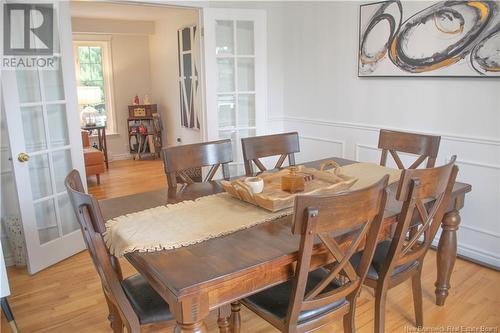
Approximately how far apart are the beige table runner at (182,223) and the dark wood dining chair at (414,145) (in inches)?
49.5

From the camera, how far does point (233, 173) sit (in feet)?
14.3

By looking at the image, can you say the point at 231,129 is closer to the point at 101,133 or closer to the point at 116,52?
the point at 101,133

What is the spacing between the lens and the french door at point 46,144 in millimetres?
2822

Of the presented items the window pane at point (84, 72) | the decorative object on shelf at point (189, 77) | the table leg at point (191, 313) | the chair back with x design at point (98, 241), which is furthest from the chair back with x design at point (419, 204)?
the window pane at point (84, 72)

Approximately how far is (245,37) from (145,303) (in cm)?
303

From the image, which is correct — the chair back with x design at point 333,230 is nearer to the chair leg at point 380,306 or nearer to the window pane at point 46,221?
the chair leg at point 380,306

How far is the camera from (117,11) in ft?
19.6

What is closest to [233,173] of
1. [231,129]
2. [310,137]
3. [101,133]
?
[231,129]

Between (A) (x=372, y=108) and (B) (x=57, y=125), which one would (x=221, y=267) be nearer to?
(B) (x=57, y=125)

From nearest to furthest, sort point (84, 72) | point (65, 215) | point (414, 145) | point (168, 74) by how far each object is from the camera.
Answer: point (414, 145) < point (65, 215) < point (168, 74) < point (84, 72)

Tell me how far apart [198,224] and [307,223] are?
0.56 m

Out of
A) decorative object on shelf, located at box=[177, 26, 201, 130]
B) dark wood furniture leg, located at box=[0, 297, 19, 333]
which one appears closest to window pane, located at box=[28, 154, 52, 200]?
dark wood furniture leg, located at box=[0, 297, 19, 333]

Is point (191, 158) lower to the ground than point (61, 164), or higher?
higher

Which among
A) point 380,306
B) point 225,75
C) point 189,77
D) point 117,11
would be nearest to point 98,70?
point 117,11
